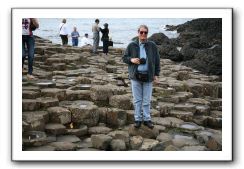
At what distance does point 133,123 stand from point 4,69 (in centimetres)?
170

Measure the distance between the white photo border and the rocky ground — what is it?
0.08 metres

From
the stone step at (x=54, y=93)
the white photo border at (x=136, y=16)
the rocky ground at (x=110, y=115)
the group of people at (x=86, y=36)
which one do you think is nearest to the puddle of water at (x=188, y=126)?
the rocky ground at (x=110, y=115)

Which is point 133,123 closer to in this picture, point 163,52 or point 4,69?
point 4,69

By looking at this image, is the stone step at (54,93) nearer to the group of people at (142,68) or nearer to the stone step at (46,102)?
the stone step at (46,102)

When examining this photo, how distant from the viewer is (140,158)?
17.1 feet

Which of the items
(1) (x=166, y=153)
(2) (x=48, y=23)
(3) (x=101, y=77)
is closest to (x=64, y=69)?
(3) (x=101, y=77)

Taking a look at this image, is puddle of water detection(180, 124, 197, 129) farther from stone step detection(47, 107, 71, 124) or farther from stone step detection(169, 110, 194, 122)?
stone step detection(47, 107, 71, 124)

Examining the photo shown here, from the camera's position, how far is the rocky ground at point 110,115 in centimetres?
519

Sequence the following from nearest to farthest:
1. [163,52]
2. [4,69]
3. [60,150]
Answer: [60,150]
[4,69]
[163,52]

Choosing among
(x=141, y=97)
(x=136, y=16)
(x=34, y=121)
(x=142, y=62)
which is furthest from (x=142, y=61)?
(x=34, y=121)

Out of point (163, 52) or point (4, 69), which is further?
point (163, 52)

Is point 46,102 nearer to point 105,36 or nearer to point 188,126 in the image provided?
point 188,126

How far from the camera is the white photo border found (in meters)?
5.21

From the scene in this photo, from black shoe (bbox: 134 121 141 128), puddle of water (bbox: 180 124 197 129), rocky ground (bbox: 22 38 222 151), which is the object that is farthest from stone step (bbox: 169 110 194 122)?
black shoe (bbox: 134 121 141 128)
